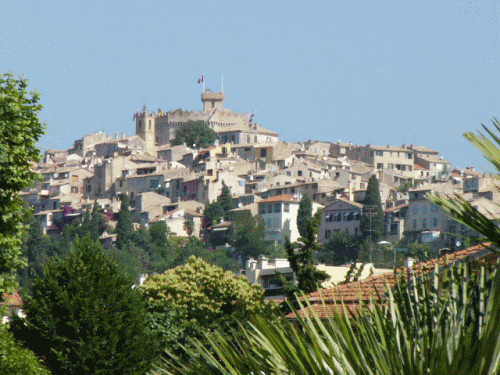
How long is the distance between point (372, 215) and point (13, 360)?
412ft

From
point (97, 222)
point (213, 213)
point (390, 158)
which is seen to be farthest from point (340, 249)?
point (390, 158)

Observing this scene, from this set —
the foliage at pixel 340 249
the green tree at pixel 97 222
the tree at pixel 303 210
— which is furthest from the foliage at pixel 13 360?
the green tree at pixel 97 222

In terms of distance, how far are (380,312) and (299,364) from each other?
442 millimetres

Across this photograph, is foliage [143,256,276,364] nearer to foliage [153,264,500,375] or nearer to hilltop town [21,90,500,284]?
foliage [153,264,500,375]

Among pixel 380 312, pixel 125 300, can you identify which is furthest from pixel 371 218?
pixel 380 312

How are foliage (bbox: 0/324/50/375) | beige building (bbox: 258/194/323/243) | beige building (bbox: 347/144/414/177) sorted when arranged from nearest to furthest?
foliage (bbox: 0/324/50/375)
beige building (bbox: 258/194/323/243)
beige building (bbox: 347/144/414/177)

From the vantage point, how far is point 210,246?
515 feet

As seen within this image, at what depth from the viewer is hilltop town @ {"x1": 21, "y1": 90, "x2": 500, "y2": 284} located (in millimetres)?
147500

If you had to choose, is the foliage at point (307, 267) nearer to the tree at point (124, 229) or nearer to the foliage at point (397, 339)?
the foliage at point (397, 339)

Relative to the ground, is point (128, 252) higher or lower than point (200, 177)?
lower

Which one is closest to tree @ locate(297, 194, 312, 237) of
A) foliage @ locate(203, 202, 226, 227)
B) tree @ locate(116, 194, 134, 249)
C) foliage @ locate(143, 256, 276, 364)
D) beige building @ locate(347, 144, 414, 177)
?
foliage @ locate(203, 202, 226, 227)

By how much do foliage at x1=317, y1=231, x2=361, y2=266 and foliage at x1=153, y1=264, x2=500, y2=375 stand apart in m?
135

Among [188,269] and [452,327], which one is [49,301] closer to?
[452,327]

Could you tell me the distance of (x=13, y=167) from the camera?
18203mm
